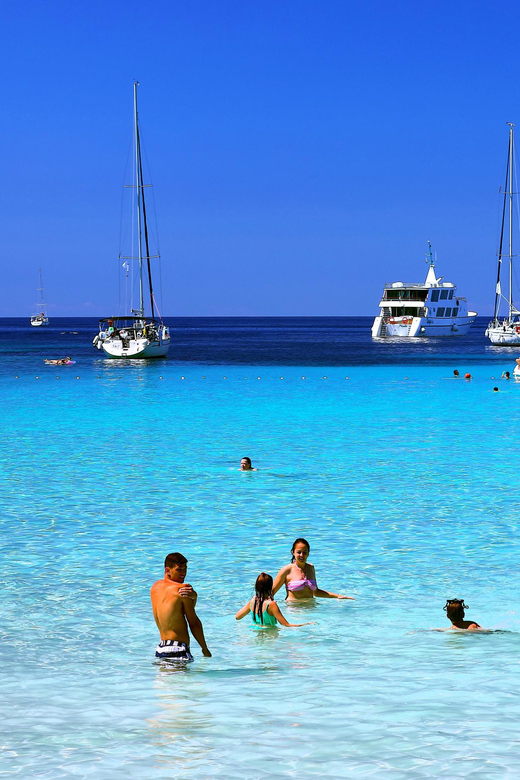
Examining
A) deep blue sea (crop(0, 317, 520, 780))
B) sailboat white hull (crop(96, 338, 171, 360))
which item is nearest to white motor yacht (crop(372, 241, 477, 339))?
sailboat white hull (crop(96, 338, 171, 360))

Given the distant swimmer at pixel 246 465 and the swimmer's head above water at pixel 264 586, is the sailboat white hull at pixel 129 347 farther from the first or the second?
the swimmer's head above water at pixel 264 586

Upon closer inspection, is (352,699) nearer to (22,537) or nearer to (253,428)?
(22,537)

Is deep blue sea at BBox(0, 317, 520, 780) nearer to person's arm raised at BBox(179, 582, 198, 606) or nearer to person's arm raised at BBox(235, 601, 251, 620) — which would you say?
person's arm raised at BBox(235, 601, 251, 620)

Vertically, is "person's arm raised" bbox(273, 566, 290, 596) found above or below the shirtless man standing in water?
below

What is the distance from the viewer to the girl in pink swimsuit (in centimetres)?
1134

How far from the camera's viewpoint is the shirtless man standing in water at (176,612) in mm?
8594

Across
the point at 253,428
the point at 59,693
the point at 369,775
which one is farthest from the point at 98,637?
the point at 253,428

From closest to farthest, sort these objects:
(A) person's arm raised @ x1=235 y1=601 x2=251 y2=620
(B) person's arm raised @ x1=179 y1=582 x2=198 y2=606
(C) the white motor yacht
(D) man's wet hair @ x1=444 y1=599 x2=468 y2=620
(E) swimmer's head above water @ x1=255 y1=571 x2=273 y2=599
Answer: (B) person's arm raised @ x1=179 y1=582 x2=198 y2=606 < (D) man's wet hair @ x1=444 y1=599 x2=468 y2=620 < (E) swimmer's head above water @ x1=255 y1=571 x2=273 y2=599 < (A) person's arm raised @ x1=235 y1=601 x2=251 y2=620 < (C) the white motor yacht

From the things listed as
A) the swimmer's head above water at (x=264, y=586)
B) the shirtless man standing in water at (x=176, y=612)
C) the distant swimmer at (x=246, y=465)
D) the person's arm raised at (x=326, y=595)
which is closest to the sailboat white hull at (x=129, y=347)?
the distant swimmer at (x=246, y=465)

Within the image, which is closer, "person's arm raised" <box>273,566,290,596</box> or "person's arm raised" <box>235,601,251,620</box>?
"person's arm raised" <box>235,601,251,620</box>

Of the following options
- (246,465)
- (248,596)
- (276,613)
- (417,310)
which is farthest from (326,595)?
(417,310)

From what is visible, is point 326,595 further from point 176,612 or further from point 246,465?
point 246,465

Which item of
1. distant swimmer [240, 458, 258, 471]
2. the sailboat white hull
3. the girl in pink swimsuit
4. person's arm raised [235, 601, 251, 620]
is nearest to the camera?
person's arm raised [235, 601, 251, 620]

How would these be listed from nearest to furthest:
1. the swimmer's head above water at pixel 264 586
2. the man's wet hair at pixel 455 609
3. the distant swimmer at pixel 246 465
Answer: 1. the man's wet hair at pixel 455 609
2. the swimmer's head above water at pixel 264 586
3. the distant swimmer at pixel 246 465
